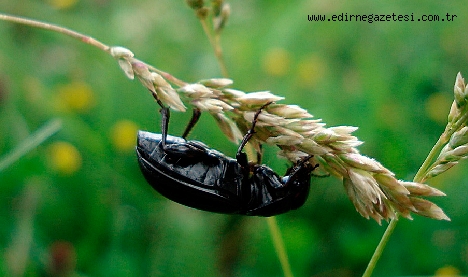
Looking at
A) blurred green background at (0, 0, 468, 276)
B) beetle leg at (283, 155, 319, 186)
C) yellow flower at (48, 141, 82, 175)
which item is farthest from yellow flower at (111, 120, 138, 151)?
beetle leg at (283, 155, 319, 186)

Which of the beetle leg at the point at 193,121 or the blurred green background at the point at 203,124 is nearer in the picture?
the beetle leg at the point at 193,121

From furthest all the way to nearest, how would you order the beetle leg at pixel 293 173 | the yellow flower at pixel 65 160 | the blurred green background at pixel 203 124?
1. the yellow flower at pixel 65 160
2. the blurred green background at pixel 203 124
3. the beetle leg at pixel 293 173

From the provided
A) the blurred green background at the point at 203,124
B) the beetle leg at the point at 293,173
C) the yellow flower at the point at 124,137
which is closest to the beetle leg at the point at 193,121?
the beetle leg at the point at 293,173

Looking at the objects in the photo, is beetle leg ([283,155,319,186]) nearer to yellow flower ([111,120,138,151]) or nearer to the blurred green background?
the blurred green background

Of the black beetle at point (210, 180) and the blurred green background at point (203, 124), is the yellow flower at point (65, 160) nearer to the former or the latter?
the blurred green background at point (203, 124)

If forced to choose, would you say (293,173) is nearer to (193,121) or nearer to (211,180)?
(211,180)

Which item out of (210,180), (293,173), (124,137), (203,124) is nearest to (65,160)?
(124,137)

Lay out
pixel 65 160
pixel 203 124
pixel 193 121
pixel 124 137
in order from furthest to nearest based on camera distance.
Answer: pixel 203 124 → pixel 124 137 → pixel 65 160 → pixel 193 121
